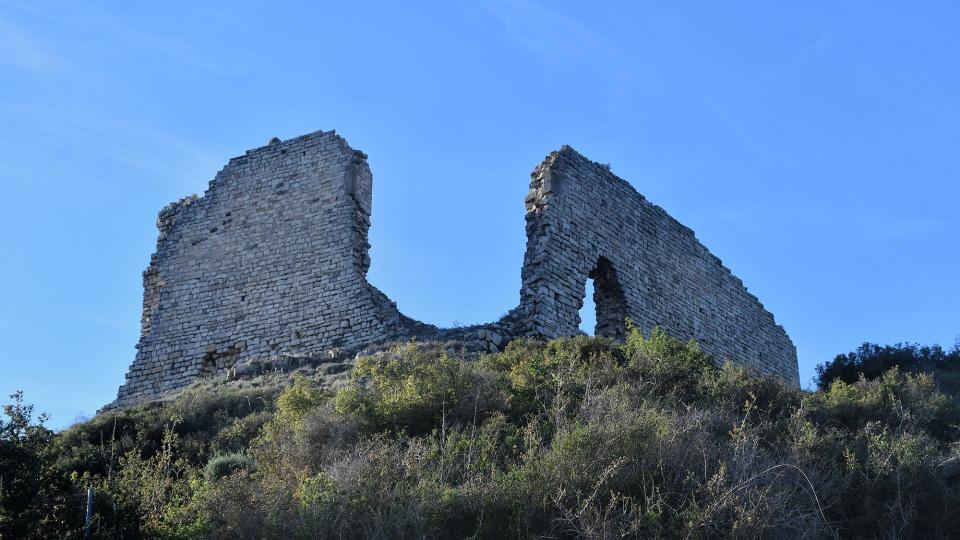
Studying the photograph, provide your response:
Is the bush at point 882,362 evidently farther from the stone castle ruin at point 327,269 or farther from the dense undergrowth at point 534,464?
the dense undergrowth at point 534,464

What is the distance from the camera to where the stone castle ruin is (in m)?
17.3

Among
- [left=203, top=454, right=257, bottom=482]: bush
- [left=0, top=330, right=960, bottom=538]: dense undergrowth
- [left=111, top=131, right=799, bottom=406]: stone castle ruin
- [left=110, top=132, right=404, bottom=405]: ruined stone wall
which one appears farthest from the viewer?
[left=110, top=132, right=404, bottom=405]: ruined stone wall

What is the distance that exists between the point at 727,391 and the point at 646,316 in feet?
21.9

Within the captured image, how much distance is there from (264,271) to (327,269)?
3.63 ft

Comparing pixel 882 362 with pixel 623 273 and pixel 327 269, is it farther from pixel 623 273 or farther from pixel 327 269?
pixel 327 269

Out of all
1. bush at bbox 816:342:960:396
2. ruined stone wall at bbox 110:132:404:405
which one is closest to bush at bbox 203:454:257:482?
ruined stone wall at bbox 110:132:404:405

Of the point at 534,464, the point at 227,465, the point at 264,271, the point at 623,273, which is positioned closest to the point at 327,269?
the point at 264,271

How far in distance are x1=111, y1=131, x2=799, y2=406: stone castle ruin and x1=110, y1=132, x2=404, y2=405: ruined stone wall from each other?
0.07ft

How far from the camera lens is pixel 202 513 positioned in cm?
898

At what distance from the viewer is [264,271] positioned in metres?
18.3

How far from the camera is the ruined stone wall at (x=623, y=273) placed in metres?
17.3

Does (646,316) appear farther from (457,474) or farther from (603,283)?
(457,474)

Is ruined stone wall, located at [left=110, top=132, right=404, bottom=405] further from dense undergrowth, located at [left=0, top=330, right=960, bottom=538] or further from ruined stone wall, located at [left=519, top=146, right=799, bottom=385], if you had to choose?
dense undergrowth, located at [left=0, top=330, right=960, bottom=538]

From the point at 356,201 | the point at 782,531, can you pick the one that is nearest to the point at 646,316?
the point at 356,201
